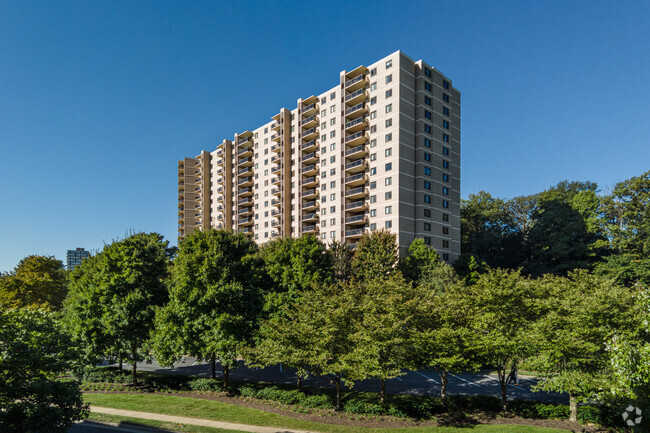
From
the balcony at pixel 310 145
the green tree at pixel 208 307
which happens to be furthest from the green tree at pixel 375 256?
the balcony at pixel 310 145

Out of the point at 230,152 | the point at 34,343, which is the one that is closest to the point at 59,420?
the point at 34,343

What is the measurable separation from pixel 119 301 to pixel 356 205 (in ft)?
147

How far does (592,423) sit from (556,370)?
11.8 feet

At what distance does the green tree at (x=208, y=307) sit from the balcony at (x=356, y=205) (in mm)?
39065

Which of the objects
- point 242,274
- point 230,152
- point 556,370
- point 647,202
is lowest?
point 556,370

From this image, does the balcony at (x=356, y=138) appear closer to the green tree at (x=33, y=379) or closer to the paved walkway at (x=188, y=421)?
the paved walkway at (x=188, y=421)

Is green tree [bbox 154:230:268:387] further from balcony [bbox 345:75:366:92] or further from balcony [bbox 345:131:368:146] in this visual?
Result: balcony [bbox 345:75:366:92]

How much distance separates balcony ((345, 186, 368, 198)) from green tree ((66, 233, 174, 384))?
134ft

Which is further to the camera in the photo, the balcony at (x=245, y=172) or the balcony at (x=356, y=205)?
the balcony at (x=245, y=172)

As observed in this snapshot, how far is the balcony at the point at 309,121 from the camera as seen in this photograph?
251 feet

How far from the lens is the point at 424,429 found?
19.0 meters

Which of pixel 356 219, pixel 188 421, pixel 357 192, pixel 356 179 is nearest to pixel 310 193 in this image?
pixel 356 179

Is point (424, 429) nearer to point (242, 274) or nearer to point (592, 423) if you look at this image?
point (592, 423)

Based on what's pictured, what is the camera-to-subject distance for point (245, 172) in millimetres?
95562
